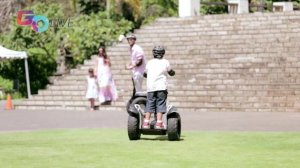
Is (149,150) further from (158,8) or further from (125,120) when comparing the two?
(158,8)

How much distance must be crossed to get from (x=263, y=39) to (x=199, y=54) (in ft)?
6.88

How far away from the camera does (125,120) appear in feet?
61.0

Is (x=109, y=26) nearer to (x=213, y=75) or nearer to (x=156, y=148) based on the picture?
(x=213, y=75)

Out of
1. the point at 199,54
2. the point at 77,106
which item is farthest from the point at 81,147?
the point at 199,54

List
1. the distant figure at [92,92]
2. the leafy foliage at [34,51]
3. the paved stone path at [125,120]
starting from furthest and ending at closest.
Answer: the leafy foliage at [34,51] < the distant figure at [92,92] < the paved stone path at [125,120]

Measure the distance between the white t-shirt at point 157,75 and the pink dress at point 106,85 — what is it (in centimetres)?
988

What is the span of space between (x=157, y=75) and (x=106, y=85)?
399 inches

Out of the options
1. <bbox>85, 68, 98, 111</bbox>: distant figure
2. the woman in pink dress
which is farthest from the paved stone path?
the woman in pink dress

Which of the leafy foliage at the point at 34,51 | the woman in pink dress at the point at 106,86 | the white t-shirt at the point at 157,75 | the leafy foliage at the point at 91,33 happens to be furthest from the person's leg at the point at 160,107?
the leafy foliage at the point at 91,33

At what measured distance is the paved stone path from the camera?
54.0 feet

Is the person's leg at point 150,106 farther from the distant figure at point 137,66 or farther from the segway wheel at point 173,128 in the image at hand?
the distant figure at point 137,66

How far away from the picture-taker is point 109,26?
36375mm

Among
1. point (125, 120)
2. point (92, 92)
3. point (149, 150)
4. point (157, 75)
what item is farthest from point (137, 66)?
point (149, 150)

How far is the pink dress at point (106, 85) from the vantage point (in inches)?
918
